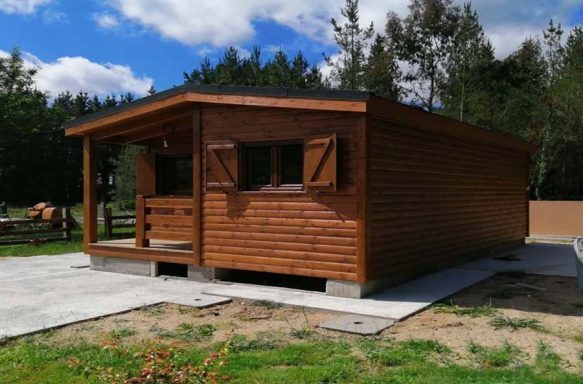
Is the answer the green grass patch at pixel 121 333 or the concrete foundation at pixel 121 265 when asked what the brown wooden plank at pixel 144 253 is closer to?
the concrete foundation at pixel 121 265

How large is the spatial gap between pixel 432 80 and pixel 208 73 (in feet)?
56.4

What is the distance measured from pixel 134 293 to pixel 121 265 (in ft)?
7.24

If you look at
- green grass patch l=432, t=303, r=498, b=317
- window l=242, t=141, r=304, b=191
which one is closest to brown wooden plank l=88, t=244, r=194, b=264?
window l=242, t=141, r=304, b=191

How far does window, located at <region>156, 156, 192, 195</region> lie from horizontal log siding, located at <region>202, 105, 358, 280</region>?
259 cm

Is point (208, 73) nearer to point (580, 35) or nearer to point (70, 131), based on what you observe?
point (580, 35)

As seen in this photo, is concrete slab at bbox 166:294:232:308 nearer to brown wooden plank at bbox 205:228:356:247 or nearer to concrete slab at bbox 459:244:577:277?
brown wooden plank at bbox 205:228:356:247

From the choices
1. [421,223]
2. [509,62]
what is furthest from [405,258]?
[509,62]

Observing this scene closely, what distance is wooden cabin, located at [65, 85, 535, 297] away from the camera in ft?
23.6

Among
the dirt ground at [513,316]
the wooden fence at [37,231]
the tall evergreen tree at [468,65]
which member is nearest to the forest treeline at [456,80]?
the tall evergreen tree at [468,65]

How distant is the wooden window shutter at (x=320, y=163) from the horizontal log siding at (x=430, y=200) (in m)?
0.52

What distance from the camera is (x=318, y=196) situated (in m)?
7.43

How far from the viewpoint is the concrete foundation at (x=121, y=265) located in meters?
9.42

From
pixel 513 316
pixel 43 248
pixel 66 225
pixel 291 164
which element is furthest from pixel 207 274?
pixel 66 225

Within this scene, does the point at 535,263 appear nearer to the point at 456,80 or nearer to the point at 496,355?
the point at 496,355
